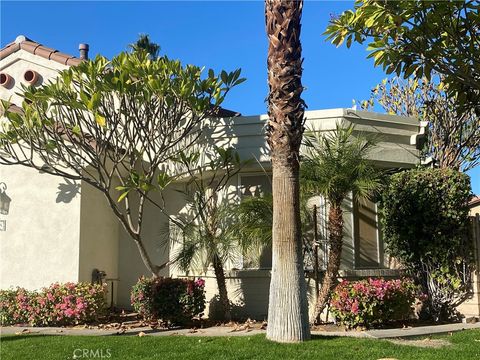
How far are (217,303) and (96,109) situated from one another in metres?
4.58

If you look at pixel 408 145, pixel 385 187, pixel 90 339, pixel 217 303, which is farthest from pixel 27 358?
pixel 408 145

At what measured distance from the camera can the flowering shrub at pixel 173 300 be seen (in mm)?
10141

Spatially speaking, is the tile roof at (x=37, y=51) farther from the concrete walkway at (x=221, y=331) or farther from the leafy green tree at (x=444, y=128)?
the leafy green tree at (x=444, y=128)

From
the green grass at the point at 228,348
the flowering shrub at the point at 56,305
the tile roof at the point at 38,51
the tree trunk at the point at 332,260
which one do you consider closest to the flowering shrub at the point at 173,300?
the flowering shrub at the point at 56,305

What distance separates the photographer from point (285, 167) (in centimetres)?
817

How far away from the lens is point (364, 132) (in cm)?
1147

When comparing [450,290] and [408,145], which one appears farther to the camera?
[408,145]

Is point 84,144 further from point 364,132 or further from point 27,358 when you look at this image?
point 364,132

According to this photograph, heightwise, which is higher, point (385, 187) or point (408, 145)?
point (408, 145)

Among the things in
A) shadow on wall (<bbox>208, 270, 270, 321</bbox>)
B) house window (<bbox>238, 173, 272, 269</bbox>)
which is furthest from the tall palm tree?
house window (<bbox>238, 173, 272, 269</bbox>)

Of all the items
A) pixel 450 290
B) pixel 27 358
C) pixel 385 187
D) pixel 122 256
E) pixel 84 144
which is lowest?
pixel 27 358

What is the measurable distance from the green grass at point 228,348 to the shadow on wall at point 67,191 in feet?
12.6

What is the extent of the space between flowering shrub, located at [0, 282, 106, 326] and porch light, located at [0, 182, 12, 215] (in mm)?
2247

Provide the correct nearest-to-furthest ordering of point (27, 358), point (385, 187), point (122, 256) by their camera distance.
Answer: point (27, 358) → point (385, 187) → point (122, 256)
